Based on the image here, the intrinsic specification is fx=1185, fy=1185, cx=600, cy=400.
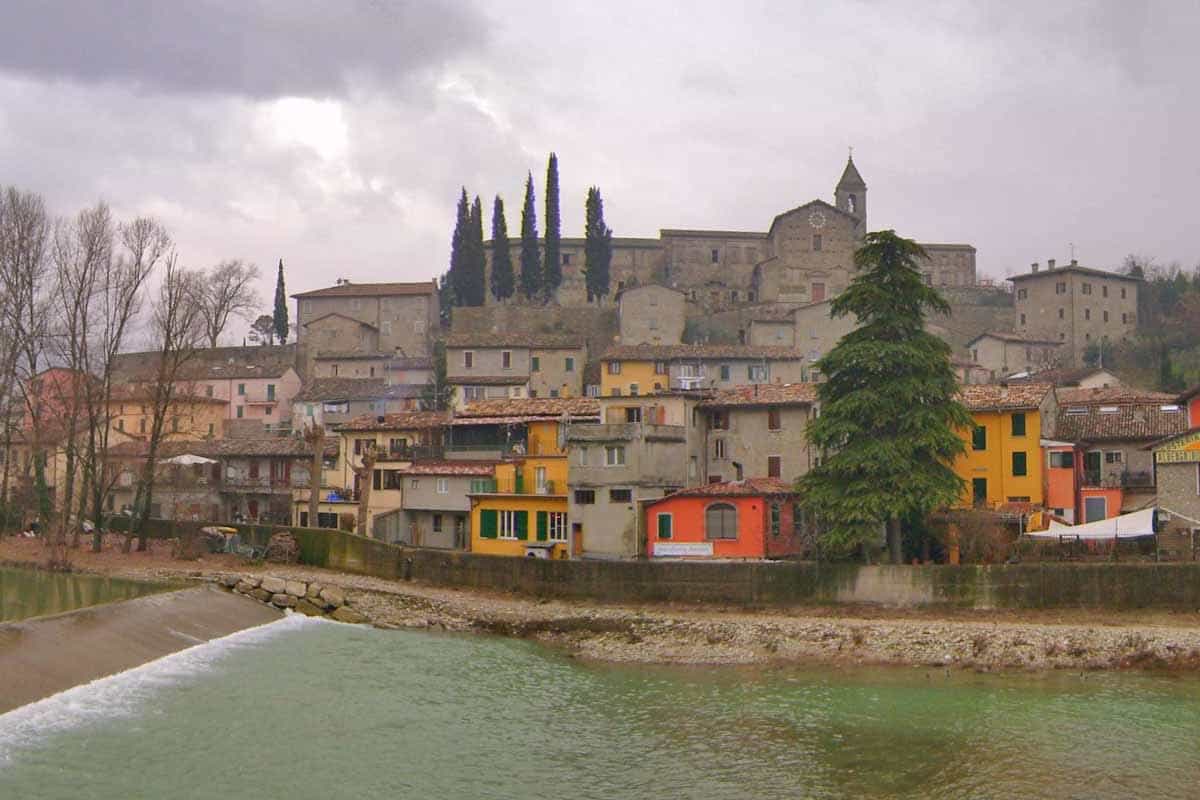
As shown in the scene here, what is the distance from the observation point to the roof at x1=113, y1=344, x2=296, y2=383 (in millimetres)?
81188

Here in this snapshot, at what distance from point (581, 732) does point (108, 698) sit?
34.0ft

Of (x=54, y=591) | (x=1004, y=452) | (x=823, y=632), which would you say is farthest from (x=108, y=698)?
(x=1004, y=452)

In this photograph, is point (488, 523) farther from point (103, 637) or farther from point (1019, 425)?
point (1019, 425)

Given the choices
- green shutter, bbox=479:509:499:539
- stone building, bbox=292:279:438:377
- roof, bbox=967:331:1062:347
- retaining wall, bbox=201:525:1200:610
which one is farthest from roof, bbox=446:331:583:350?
retaining wall, bbox=201:525:1200:610

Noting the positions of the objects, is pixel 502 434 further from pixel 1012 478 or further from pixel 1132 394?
pixel 1132 394

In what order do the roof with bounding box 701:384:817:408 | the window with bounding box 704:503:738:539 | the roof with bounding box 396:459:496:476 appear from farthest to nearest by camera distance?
1. the roof with bounding box 396:459:496:476
2. the roof with bounding box 701:384:817:408
3. the window with bounding box 704:503:738:539

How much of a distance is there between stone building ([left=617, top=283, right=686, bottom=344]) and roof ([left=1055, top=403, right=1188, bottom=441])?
33783 millimetres

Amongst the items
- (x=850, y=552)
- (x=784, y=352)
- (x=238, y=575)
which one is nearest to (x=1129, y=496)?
(x=850, y=552)

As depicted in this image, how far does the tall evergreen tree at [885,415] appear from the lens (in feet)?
127

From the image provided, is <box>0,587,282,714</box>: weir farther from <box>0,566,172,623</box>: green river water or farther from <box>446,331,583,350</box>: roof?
<box>446,331,583,350</box>: roof

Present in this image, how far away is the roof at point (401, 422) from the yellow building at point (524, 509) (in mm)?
6641

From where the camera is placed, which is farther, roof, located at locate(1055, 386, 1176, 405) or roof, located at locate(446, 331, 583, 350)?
roof, located at locate(446, 331, 583, 350)

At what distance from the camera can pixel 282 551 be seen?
50000 millimetres

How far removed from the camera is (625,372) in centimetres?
6738
